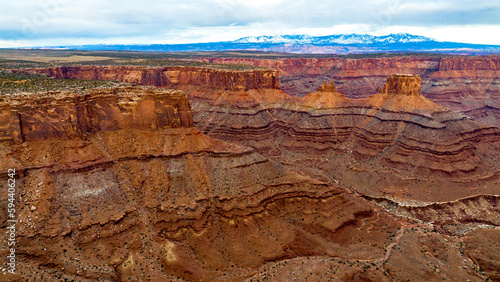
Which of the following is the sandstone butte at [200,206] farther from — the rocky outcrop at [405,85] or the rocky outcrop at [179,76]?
the rocky outcrop at [179,76]

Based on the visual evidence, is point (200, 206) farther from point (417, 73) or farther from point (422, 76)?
point (417, 73)

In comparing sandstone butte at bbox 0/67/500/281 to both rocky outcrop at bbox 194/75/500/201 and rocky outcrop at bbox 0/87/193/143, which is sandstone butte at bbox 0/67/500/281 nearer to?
rocky outcrop at bbox 0/87/193/143

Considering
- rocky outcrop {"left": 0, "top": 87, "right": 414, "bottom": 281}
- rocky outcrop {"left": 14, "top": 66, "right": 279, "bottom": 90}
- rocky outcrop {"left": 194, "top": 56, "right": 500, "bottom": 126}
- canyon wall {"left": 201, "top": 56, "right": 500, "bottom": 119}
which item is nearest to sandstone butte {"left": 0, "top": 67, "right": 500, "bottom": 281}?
rocky outcrop {"left": 0, "top": 87, "right": 414, "bottom": 281}

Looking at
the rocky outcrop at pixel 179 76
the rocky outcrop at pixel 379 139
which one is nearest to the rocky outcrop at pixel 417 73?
the rocky outcrop at pixel 179 76

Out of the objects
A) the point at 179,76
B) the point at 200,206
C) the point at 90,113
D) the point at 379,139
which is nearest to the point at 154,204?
the point at 200,206

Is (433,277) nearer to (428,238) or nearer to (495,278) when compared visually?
(495,278)

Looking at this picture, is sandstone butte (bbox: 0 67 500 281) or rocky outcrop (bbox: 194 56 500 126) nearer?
→ sandstone butte (bbox: 0 67 500 281)
